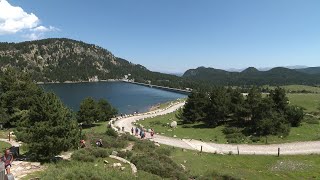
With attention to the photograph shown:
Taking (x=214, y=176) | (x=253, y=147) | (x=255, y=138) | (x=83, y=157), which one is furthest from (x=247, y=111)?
(x=83, y=157)

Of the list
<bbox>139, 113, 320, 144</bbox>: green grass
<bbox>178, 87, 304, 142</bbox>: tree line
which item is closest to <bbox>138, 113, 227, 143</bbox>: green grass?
<bbox>139, 113, 320, 144</bbox>: green grass

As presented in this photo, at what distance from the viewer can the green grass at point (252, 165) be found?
29.9 metres

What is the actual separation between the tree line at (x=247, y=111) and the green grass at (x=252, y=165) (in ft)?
38.9

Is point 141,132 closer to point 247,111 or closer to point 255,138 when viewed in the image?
point 255,138

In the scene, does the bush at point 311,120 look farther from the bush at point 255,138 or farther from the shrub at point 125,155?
the shrub at point 125,155

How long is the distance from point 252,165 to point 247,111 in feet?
70.5

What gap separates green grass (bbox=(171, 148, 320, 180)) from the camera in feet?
98.2

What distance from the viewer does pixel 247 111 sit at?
54.3 metres

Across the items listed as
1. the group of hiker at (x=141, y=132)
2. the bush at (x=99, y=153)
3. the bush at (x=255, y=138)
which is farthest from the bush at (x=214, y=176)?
the group of hiker at (x=141, y=132)

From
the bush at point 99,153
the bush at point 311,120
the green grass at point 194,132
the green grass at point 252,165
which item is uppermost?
the bush at point 99,153

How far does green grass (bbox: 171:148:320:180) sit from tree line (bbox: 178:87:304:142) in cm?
1184

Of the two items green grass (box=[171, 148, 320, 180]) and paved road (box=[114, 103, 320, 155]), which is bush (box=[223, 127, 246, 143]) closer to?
paved road (box=[114, 103, 320, 155])

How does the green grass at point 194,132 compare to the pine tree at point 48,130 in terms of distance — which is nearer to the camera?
the pine tree at point 48,130

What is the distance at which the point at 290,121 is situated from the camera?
52438 millimetres
